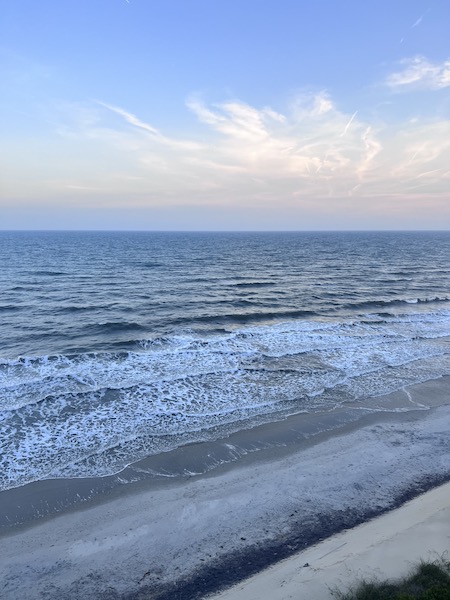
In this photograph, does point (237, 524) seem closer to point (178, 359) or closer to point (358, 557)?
point (358, 557)

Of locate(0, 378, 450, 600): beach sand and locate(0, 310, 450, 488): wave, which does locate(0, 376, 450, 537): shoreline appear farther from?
locate(0, 310, 450, 488): wave

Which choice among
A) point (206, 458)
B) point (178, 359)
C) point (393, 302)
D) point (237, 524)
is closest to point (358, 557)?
point (237, 524)

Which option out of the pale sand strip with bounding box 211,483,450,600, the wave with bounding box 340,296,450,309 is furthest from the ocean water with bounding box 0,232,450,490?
the pale sand strip with bounding box 211,483,450,600

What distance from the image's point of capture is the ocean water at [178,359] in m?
14.1

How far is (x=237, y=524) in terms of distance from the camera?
388 inches

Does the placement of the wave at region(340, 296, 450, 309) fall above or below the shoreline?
above

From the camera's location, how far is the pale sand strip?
751cm

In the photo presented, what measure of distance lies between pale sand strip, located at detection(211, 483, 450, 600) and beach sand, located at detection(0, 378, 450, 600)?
0.04m

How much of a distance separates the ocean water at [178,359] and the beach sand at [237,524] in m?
1.98

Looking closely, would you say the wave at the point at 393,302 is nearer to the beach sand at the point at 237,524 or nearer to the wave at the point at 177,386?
the wave at the point at 177,386

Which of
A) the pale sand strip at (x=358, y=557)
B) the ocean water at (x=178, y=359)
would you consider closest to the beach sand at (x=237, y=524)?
the pale sand strip at (x=358, y=557)

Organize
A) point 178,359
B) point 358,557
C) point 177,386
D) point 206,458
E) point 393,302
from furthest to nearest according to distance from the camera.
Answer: point 393,302 < point 178,359 < point 177,386 < point 206,458 < point 358,557

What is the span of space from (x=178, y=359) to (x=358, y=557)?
566 inches

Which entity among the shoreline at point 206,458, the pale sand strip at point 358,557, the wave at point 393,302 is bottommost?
the shoreline at point 206,458
